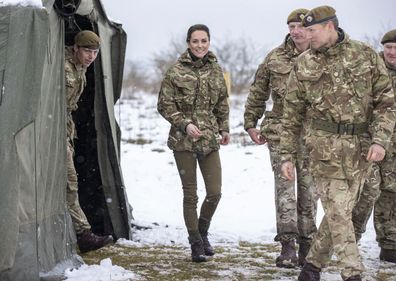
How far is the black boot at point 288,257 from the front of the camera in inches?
224

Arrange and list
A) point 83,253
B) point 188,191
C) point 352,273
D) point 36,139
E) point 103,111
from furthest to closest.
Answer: point 103,111, point 83,253, point 188,191, point 36,139, point 352,273

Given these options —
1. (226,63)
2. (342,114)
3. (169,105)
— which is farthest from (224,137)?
(226,63)

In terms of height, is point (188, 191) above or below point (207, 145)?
below

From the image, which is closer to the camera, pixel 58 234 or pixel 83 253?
pixel 58 234

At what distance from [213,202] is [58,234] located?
4.69ft

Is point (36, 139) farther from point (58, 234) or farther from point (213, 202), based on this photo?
point (213, 202)

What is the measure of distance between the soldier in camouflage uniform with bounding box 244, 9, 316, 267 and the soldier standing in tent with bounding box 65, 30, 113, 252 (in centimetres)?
151

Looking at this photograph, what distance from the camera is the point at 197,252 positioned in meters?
5.95

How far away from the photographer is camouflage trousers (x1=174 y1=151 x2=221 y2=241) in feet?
19.5

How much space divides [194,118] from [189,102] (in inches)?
5.8

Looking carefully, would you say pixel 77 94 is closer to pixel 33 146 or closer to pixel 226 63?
pixel 33 146

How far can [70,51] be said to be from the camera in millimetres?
6031

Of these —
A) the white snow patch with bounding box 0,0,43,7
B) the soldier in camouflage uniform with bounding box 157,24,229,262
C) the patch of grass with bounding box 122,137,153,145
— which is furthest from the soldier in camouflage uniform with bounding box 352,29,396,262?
the patch of grass with bounding box 122,137,153,145

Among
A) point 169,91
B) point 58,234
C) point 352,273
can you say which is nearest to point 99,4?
point 169,91
